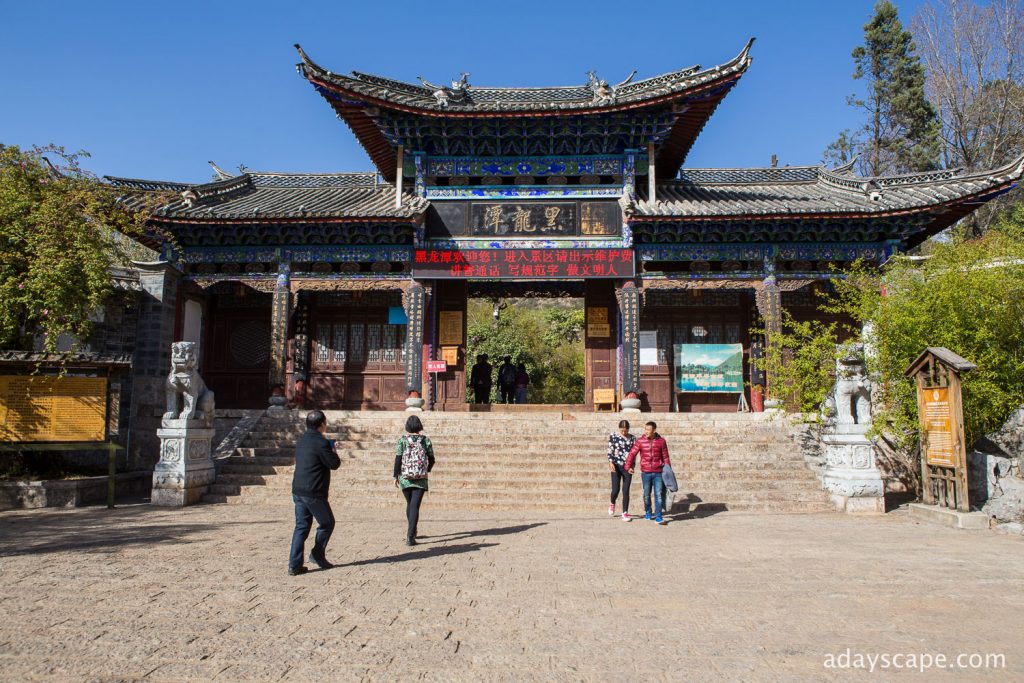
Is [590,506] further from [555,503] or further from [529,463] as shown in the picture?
[529,463]

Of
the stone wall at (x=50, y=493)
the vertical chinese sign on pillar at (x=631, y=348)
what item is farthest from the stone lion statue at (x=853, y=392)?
the stone wall at (x=50, y=493)

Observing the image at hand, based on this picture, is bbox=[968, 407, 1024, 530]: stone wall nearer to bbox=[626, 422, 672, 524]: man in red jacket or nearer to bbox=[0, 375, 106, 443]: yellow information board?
bbox=[626, 422, 672, 524]: man in red jacket

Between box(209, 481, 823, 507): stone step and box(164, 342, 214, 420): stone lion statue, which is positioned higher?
box(164, 342, 214, 420): stone lion statue

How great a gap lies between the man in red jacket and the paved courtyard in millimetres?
606

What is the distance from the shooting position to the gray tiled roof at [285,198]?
13.2 m

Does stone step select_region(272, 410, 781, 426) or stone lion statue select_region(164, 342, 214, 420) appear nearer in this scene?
stone lion statue select_region(164, 342, 214, 420)

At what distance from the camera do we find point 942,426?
8.20 metres

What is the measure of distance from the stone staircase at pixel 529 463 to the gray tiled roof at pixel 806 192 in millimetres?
4401

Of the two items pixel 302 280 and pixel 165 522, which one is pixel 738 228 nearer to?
pixel 302 280

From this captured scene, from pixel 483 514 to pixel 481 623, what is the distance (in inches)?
179

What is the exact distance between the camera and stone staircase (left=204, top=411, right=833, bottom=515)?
913 cm

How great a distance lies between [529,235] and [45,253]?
8.42m

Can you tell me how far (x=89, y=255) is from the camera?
9.51m

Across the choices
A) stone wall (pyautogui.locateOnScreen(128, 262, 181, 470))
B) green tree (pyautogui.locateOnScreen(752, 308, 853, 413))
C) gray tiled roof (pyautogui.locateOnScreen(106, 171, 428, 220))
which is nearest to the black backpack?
gray tiled roof (pyautogui.locateOnScreen(106, 171, 428, 220))
